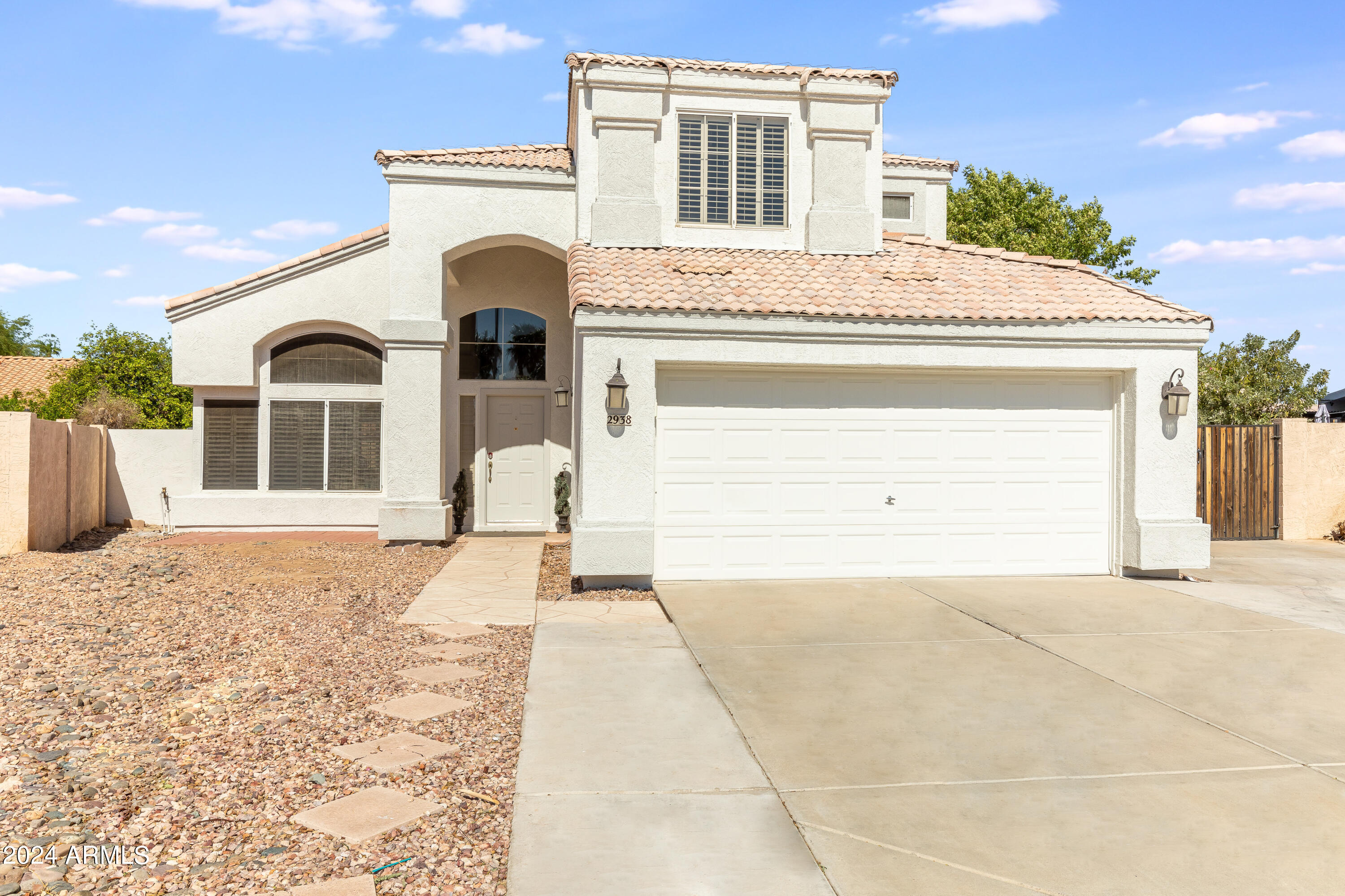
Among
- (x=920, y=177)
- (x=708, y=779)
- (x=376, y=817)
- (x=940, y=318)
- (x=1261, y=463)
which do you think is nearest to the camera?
(x=376, y=817)

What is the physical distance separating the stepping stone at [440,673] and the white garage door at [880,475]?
3678mm

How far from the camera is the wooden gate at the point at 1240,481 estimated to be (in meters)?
14.7

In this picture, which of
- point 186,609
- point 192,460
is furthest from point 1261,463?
point 192,460

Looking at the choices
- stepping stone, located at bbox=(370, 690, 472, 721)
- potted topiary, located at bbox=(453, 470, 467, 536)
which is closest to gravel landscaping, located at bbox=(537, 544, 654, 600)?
stepping stone, located at bbox=(370, 690, 472, 721)

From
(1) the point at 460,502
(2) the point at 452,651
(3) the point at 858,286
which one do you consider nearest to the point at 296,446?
(1) the point at 460,502

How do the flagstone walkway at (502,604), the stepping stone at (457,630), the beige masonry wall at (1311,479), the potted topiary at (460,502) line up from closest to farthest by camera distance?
the stepping stone at (457,630), the flagstone walkway at (502,604), the beige masonry wall at (1311,479), the potted topiary at (460,502)

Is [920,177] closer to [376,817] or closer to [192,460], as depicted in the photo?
[192,460]

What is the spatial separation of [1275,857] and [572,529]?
705 centimetres

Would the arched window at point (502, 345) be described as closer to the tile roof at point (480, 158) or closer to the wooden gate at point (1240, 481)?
the tile roof at point (480, 158)

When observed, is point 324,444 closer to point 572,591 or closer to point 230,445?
point 230,445

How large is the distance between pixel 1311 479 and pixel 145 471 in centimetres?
2017

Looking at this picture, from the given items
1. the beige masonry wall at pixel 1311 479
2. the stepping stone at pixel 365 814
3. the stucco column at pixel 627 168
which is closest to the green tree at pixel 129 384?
the stucco column at pixel 627 168

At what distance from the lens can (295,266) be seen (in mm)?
14797

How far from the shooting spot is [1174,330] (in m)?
10.3
